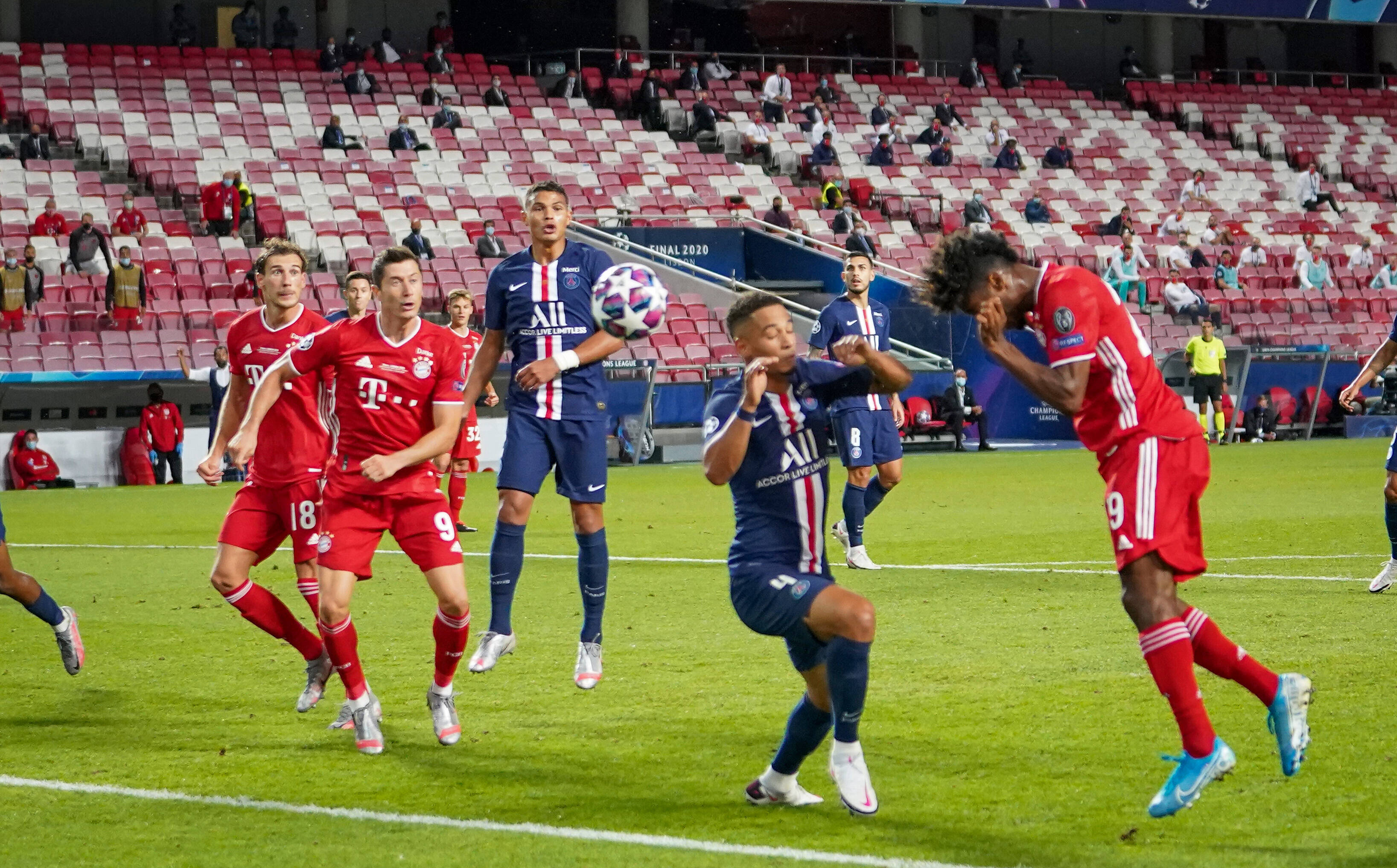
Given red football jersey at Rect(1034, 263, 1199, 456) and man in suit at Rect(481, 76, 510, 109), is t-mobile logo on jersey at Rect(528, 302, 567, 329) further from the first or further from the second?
man in suit at Rect(481, 76, 510, 109)

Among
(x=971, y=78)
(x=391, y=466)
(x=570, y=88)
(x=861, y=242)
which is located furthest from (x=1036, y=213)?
(x=391, y=466)

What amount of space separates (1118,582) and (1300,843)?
6303mm

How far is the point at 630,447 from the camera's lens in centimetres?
2652

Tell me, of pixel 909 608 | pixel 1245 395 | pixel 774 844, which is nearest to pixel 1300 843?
pixel 774 844

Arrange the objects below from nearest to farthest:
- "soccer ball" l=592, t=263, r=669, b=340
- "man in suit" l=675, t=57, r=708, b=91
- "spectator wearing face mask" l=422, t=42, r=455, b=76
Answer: "soccer ball" l=592, t=263, r=669, b=340 < "spectator wearing face mask" l=422, t=42, r=455, b=76 < "man in suit" l=675, t=57, r=708, b=91

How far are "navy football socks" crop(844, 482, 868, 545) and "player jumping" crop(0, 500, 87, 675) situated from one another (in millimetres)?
5805

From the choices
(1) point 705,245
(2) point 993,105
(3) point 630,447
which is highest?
(2) point 993,105

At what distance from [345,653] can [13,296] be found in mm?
19725

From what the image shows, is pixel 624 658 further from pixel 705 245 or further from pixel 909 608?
pixel 705 245

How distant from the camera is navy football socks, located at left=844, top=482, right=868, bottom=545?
40.3ft

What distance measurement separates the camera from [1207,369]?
27781 millimetres

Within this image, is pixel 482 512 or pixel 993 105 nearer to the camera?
pixel 482 512

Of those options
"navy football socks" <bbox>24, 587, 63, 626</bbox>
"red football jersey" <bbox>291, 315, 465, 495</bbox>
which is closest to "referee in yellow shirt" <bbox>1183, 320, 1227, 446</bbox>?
"navy football socks" <bbox>24, 587, 63, 626</bbox>

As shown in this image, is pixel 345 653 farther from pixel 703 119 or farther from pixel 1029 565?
pixel 703 119
